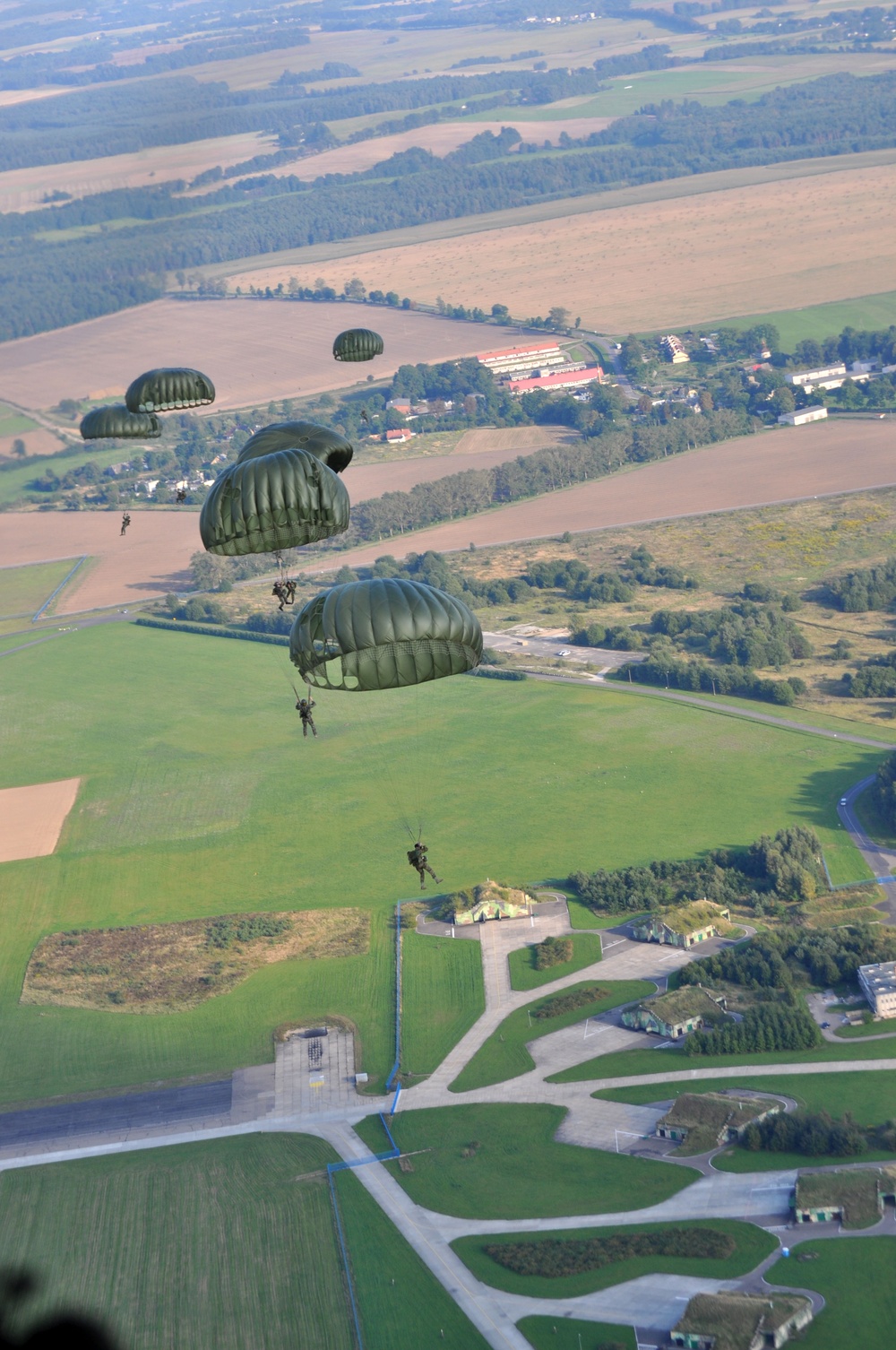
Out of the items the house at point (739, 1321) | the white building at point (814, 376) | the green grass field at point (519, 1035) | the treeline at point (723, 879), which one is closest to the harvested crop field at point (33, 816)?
the treeline at point (723, 879)

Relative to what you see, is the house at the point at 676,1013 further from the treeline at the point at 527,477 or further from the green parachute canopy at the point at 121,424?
the treeline at the point at 527,477

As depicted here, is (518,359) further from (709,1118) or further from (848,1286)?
(848,1286)

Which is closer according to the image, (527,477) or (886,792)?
(886,792)

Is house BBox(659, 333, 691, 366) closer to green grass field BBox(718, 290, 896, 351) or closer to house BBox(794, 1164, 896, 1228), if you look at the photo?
green grass field BBox(718, 290, 896, 351)

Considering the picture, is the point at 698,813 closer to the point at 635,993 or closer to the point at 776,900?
the point at 776,900

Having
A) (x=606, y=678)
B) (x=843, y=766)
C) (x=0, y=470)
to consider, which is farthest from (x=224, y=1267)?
(x=0, y=470)

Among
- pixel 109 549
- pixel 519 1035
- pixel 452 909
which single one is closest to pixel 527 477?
pixel 109 549
